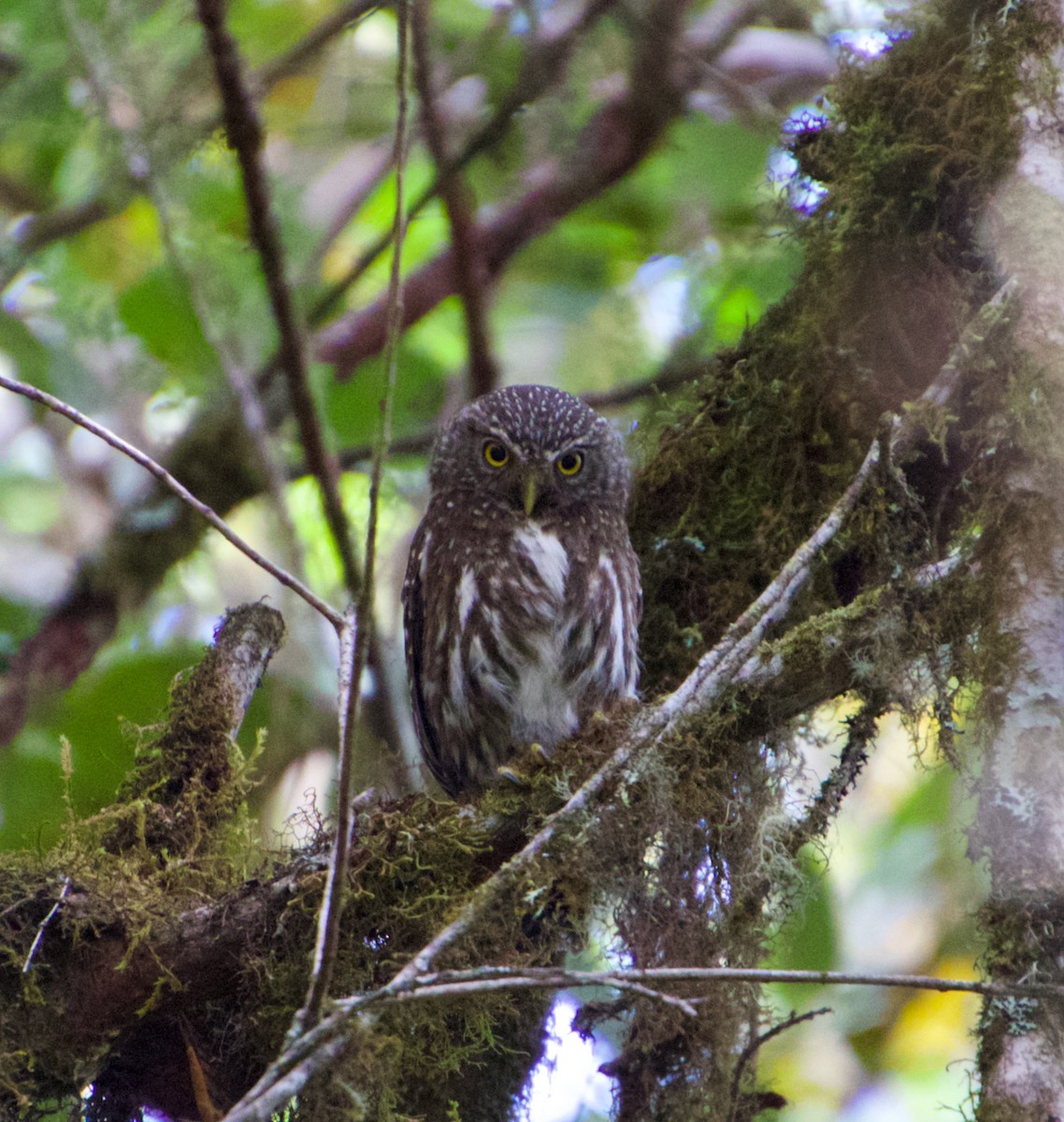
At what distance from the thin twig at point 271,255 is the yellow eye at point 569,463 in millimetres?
675

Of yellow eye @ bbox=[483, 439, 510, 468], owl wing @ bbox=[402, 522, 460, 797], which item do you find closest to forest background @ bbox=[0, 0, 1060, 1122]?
owl wing @ bbox=[402, 522, 460, 797]

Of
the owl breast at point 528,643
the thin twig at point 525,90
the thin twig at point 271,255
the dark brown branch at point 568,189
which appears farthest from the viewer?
the dark brown branch at point 568,189

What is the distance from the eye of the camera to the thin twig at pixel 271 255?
335 cm

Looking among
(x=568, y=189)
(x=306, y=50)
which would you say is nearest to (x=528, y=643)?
(x=306, y=50)

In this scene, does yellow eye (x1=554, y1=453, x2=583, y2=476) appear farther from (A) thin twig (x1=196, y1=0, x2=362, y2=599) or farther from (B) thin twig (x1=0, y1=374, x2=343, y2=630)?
(B) thin twig (x1=0, y1=374, x2=343, y2=630)

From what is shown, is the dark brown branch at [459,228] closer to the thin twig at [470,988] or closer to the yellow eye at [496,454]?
the yellow eye at [496,454]

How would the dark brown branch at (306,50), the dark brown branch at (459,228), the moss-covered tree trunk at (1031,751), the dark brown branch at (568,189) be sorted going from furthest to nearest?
the dark brown branch at (568,189), the dark brown branch at (306,50), the dark brown branch at (459,228), the moss-covered tree trunk at (1031,751)

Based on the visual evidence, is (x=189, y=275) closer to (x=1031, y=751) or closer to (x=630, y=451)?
(x=630, y=451)

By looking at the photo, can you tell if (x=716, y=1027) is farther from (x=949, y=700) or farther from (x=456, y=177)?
(x=456, y=177)

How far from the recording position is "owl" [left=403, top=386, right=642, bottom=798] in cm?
373

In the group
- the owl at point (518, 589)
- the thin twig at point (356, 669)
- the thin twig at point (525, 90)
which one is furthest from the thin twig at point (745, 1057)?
the thin twig at point (525, 90)

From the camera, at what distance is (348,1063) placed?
92.6 inches

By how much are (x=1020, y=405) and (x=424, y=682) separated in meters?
1.93

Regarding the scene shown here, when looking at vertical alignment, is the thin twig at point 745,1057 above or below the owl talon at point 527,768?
below
